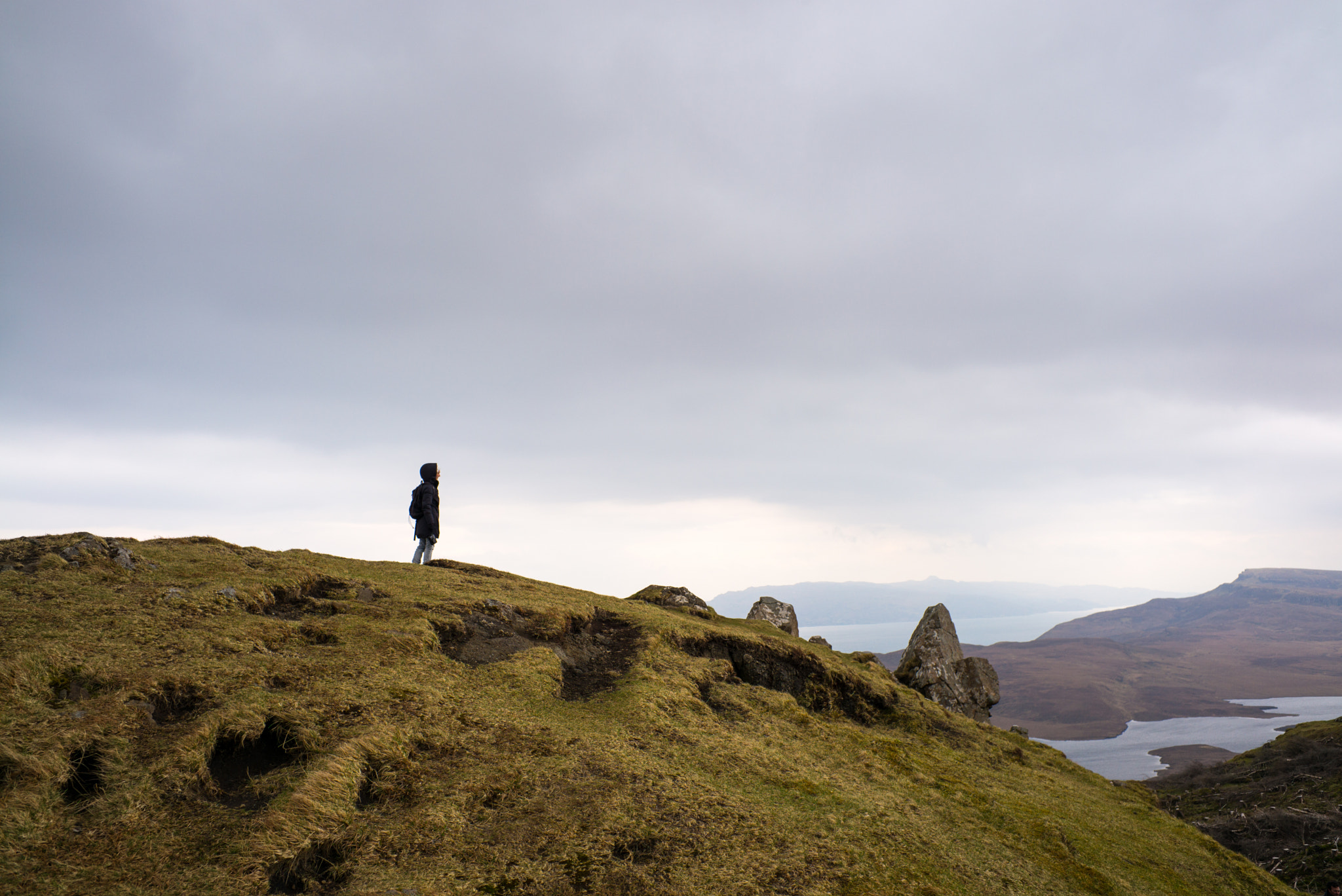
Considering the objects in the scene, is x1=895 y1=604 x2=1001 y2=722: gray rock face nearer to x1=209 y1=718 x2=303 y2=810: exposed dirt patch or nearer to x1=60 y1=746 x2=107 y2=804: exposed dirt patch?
x1=209 y1=718 x2=303 y2=810: exposed dirt patch

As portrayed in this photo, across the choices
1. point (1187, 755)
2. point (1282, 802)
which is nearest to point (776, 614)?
point (1282, 802)

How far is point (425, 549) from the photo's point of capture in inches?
1077

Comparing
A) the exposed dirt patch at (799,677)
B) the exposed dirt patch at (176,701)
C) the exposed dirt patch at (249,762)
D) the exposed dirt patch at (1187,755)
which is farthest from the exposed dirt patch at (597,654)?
the exposed dirt patch at (1187,755)

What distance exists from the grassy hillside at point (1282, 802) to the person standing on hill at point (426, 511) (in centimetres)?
4562

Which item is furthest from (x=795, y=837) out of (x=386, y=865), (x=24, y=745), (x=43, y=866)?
(x=24, y=745)

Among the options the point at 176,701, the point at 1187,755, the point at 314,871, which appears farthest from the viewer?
the point at 1187,755

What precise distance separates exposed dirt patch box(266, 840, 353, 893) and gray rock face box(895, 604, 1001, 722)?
3204 centimetres

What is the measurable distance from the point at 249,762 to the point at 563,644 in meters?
11.0

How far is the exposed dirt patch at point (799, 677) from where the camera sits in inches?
937

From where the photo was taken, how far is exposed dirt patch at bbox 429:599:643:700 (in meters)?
17.9

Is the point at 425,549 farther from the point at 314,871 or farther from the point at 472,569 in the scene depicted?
the point at 314,871

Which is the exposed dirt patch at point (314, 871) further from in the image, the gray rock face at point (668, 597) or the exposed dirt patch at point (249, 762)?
the gray rock face at point (668, 597)

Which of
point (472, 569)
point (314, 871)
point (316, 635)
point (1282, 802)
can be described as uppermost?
point (472, 569)

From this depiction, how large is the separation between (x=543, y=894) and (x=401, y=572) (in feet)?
54.1
